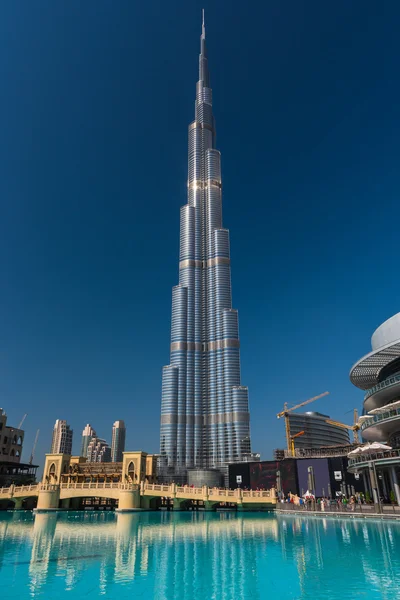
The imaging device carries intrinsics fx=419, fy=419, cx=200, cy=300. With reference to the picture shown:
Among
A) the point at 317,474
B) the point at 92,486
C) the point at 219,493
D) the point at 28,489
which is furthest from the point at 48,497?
Result: the point at 317,474

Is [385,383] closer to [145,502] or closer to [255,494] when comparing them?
[255,494]

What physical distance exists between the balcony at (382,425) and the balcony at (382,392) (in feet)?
9.69

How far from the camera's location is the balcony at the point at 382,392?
50513 millimetres

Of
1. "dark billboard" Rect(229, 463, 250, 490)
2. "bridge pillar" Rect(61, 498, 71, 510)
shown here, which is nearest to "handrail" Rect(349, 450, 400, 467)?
"dark billboard" Rect(229, 463, 250, 490)

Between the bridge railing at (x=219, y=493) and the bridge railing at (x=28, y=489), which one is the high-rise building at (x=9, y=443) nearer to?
the bridge railing at (x=28, y=489)

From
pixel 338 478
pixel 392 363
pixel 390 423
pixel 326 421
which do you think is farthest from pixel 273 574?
pixel 326 421

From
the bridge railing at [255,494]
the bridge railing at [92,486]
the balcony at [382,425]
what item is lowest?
the bridge railing at [255,494]

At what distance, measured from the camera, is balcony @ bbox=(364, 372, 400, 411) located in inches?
1989

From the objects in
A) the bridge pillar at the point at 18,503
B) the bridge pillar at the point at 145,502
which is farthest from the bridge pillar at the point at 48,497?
the bridge pillar at the point at 145,502

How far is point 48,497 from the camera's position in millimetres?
65562

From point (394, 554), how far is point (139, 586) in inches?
581

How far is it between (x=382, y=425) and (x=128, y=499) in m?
38.1

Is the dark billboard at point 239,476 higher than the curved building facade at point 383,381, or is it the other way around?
the curved building facade at point 383,381

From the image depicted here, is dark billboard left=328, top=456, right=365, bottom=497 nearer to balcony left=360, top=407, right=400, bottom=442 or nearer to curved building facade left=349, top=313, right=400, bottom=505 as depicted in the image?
→ curved building facade left=349, top=313, right=400, bottom=505
